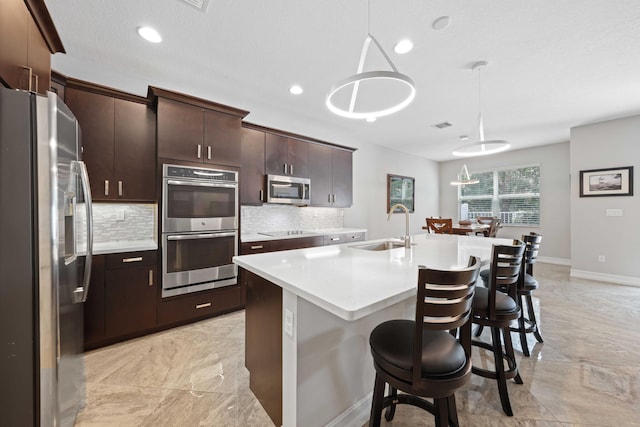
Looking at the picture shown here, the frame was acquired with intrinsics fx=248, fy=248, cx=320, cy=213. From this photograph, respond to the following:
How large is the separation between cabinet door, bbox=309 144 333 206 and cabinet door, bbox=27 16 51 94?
9.75 ft

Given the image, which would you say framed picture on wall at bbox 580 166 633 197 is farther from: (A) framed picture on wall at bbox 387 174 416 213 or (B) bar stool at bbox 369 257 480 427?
(B) bar stool at bbox 369 257 480 427

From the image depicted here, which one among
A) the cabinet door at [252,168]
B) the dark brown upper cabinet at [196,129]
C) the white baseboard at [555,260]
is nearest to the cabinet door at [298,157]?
the cabinet door at [252,168]

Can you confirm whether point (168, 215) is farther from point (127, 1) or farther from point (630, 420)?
point (630, 420)

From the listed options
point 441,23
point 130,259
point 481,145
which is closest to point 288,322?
point 130,259

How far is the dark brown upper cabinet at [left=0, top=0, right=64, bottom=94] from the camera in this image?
1220 mm

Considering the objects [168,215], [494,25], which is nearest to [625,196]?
[494,25]

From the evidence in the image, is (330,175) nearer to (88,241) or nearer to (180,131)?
(180,131)

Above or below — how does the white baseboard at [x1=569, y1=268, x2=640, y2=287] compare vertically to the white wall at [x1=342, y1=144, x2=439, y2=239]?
below

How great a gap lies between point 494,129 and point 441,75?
2790mm

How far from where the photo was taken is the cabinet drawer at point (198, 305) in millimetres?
2557

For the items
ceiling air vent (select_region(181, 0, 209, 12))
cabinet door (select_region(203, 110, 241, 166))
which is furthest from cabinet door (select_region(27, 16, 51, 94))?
cabinet door (select_region(203, 110, 241, 166))

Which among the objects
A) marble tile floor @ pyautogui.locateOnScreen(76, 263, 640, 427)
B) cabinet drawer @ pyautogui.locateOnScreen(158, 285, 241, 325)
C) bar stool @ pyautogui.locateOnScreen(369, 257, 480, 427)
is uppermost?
bar stool @ pyautogui.locateOnScreen(369, 257, 480, 427)

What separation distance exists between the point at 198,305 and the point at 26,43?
2.41 meters

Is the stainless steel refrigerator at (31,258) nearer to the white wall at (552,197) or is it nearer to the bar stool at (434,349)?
the bar stool at (434,349)
